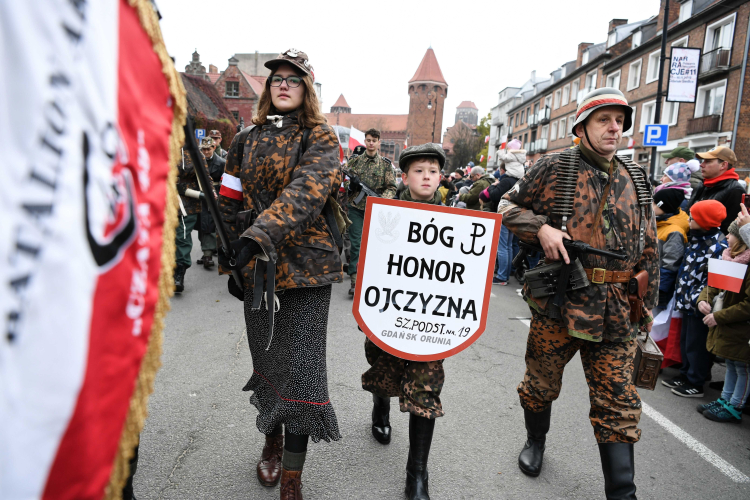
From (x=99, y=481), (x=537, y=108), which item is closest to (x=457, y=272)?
(x=99, y=481)

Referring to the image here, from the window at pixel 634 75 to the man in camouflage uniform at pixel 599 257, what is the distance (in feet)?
117

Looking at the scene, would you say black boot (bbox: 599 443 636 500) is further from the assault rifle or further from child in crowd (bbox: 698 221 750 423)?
child in crowd (bbox: 698 221 750 423)

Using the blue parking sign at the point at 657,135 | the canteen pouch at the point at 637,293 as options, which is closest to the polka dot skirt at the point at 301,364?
the canteen pouch at the point at 637,293

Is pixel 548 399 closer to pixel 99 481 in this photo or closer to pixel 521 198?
pixel 521 198

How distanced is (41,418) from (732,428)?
4367 mm

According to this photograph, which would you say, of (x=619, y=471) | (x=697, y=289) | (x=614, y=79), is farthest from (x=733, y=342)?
(x=614, y=79)

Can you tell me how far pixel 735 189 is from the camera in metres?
4.88

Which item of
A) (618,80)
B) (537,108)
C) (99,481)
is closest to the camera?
(99,481)

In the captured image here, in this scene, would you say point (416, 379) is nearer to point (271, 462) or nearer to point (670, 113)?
point (271, 462)

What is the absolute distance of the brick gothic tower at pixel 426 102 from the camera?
79688mm

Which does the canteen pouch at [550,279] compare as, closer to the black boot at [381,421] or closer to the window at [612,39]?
the black boot at [381,421]

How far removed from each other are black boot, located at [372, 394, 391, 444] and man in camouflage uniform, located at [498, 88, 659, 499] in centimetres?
93

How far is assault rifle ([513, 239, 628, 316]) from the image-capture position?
2430 millimetres

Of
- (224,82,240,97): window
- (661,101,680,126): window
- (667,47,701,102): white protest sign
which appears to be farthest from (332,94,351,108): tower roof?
(667,47,701,102): white protest sign
